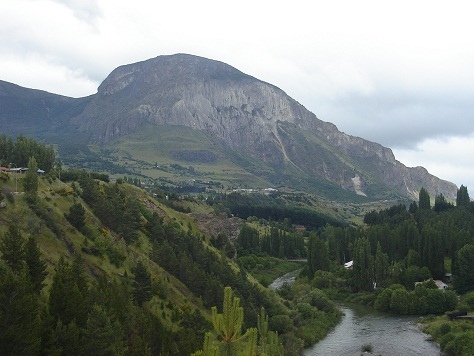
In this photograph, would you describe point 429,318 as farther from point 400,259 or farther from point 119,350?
point 119,350

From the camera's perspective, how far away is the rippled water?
85.0 meters

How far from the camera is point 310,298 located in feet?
392

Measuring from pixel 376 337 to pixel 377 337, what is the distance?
0.60 ft

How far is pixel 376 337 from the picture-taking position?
93.8 metres

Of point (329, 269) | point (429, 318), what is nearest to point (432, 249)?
point (329, 269)

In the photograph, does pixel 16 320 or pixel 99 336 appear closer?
pixel 16 320

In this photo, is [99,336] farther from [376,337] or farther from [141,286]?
[376,337]

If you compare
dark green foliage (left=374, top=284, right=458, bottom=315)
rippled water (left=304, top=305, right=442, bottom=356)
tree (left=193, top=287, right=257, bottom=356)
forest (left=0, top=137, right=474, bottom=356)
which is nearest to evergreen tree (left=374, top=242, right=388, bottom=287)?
forest (left=0, top=137, right=474, bottom=356)

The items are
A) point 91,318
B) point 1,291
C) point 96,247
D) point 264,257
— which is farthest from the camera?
point 264,257

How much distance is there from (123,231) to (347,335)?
155ft

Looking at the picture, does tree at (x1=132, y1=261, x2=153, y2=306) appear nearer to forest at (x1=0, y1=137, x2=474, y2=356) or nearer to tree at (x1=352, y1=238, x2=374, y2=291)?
forest at (x1=0, y1=137, x2=474, y2=356)

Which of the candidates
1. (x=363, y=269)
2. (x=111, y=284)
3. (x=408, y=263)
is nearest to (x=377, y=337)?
(x=363, y=269)

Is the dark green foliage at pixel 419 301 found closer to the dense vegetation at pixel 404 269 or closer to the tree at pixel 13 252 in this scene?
the dense vegetation at pixel 404 269

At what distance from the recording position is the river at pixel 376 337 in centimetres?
8494
